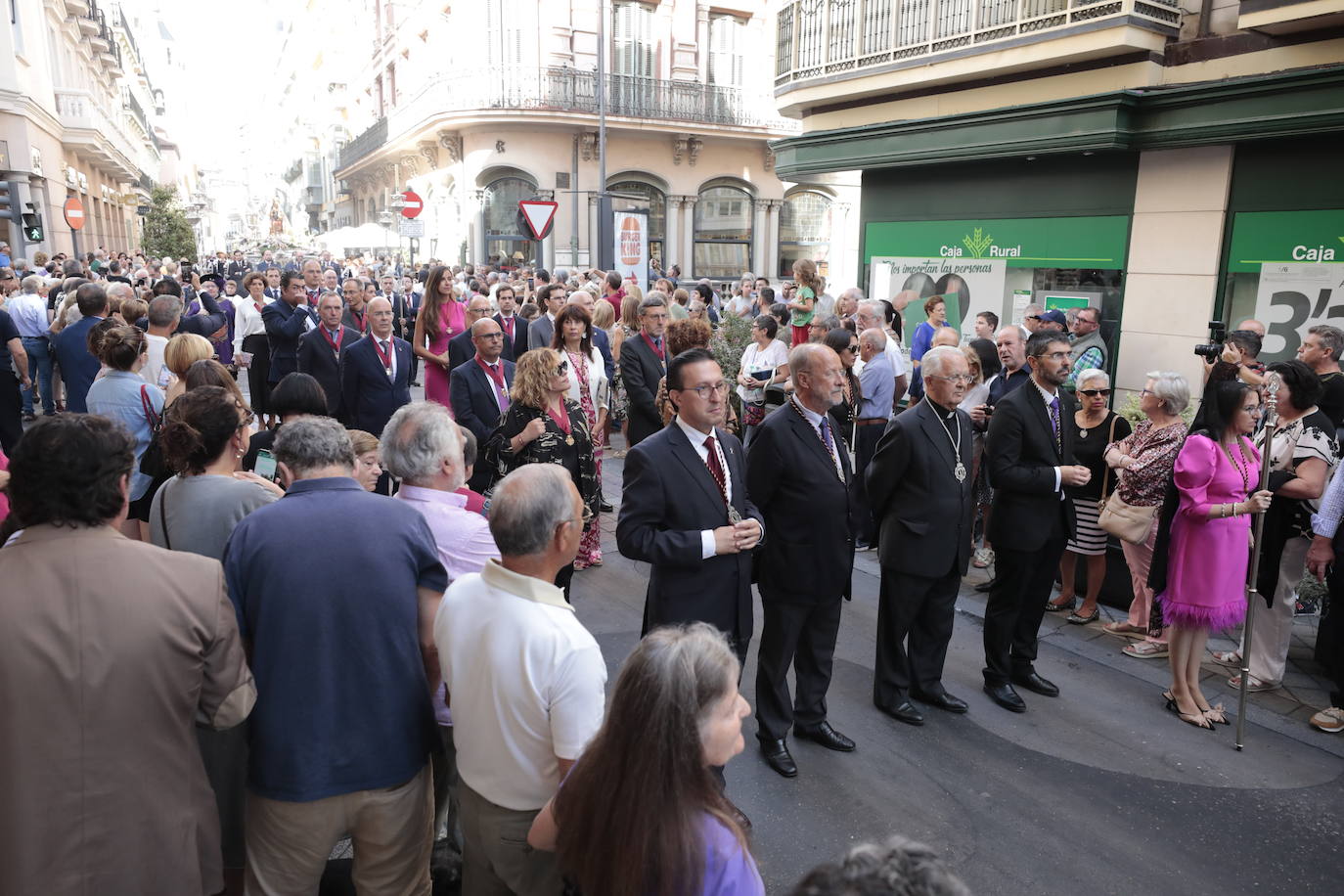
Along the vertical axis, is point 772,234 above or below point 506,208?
below

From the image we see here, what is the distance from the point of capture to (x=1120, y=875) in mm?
3650

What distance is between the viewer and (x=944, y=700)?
5.05 metres

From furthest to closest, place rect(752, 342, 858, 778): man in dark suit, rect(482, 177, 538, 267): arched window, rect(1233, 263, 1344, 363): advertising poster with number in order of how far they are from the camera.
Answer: rect(482, 177, 538, 267): arched window
rect(1233, 263, 1344, 363): advertising poster with number
rect(752, 342, 858, 778): man in dark suit

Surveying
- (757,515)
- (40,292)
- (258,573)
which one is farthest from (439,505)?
(40,292)

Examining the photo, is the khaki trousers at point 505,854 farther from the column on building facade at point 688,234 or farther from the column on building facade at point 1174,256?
the column on building facade at point 688,234

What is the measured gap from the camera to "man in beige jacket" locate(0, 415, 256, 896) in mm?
2133

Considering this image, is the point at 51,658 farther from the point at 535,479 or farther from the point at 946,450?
the point at 946,450

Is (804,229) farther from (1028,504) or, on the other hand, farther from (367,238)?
(1028,504)

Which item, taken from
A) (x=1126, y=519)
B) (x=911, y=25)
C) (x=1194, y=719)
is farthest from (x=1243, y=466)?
(x=911, y=25)

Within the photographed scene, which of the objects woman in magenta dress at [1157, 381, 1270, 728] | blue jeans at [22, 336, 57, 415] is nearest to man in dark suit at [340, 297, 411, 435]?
woman in magenta dress at [1157, 381, 1270, 728]

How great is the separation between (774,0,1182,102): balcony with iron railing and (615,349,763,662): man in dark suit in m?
7.93

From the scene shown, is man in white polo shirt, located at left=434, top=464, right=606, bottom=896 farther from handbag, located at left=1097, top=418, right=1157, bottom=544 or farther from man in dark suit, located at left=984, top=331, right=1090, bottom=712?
handbag, located at left=1097, top=418, right=1157, bottom=544

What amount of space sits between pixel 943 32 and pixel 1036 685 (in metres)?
9.12

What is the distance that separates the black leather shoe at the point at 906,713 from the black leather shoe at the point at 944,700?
13cm
